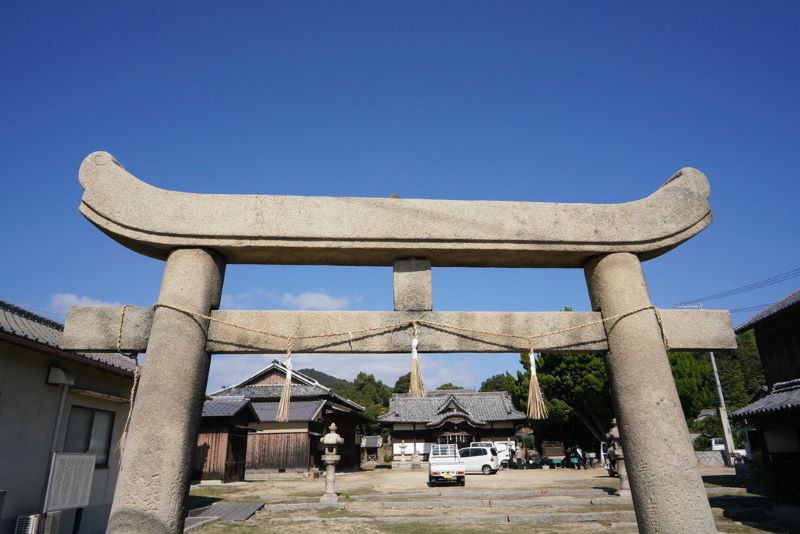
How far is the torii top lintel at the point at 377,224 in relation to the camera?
3.45 metres

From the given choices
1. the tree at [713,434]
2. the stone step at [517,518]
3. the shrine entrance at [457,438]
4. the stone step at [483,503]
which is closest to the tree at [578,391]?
the shrine entrance at [457,438]

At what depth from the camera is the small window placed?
939 centimetres

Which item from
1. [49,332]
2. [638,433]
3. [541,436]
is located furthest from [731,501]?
[541,436]

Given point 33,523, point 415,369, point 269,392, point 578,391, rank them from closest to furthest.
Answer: point 415,369
point 33,523
point 578,391
point 269,392

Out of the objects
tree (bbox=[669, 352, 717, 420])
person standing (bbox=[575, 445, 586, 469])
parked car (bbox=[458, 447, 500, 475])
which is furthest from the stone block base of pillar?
tree (bbox=[669, 352, 717, 420])

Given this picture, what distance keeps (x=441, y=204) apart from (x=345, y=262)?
0.92 metres

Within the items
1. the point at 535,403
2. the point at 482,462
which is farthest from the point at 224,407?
the point at 535,403

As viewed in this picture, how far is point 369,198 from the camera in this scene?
3656 millimetres

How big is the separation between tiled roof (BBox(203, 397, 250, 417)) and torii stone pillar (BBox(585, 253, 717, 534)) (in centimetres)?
2254

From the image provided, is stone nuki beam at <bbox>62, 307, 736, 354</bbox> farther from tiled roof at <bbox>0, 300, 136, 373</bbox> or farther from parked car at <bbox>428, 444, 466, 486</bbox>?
parked car at <bbox>428, 444, 466, 486</bbox>

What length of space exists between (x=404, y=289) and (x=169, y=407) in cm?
183

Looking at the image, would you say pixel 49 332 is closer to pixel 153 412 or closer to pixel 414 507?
pixel 153 412

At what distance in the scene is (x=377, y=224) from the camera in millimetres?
3570

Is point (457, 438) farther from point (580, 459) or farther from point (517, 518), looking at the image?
point (517, 518)
